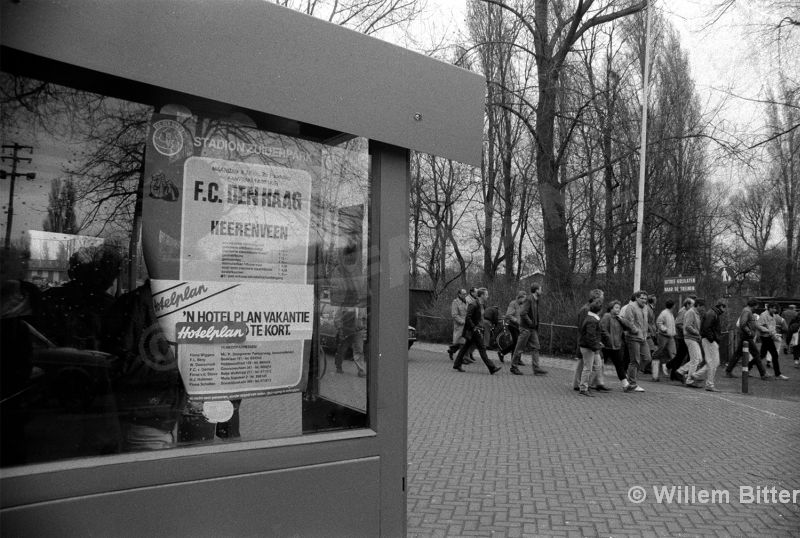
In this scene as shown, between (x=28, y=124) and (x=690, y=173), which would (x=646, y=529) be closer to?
(x=28, y=124)

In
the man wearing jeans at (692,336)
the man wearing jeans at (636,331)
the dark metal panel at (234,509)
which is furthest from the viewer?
the man wearing jeans at (692,336)

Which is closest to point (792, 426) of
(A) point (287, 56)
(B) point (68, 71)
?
(A) point (287, 56)

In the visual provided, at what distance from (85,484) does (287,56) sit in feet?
6.11

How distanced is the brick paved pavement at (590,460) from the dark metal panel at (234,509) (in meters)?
1.33

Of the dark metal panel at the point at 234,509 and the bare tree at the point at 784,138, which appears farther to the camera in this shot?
the bare tree at the point at 784,138

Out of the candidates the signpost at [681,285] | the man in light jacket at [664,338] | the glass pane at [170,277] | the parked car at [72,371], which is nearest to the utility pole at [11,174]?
the glass pane at [170,277]

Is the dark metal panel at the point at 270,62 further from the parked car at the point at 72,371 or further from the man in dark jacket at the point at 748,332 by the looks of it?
the man in dark jacket at the point at 748,332

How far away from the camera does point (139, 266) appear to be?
2.60m

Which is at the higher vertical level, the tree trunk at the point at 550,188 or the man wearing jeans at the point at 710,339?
the tree trunk at the point at 550,188

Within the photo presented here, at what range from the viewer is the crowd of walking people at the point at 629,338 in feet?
33.7

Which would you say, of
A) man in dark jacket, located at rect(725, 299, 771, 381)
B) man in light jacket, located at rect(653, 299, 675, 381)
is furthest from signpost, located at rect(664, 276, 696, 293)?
man in light jacket, located at rect(653, 299, 675, 381)

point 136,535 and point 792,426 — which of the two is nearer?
point 136,535

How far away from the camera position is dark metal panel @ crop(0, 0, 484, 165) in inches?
85.0

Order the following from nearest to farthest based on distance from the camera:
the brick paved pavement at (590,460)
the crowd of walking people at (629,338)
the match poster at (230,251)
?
the match poster at (230,251), the brick paved pavement at (590,460), the crowd of walking people at (629,338)
